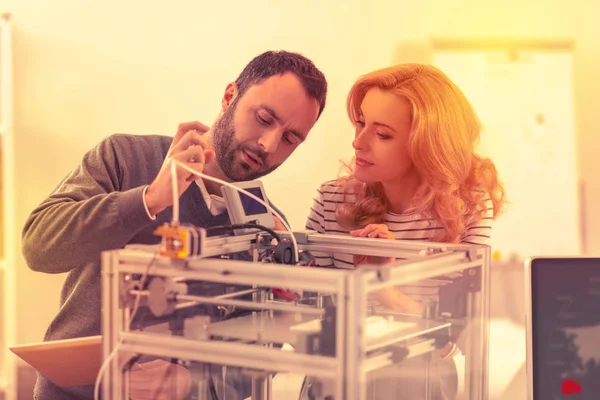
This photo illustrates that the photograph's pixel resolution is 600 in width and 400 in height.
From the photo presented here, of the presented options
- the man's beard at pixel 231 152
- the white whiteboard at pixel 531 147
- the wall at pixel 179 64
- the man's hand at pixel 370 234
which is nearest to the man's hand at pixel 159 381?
the man's hand at pixel 370 234

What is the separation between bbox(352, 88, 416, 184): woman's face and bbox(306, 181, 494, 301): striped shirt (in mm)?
99

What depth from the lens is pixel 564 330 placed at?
3.66 ft

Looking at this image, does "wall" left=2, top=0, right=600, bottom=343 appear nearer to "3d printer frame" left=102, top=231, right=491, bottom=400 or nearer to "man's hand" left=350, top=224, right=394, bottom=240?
"man's hand" left=350, top=224, right=394, bottom=240

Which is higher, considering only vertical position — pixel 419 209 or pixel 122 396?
pixel 419 209

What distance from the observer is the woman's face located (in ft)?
5.03

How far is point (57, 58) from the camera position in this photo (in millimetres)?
3547

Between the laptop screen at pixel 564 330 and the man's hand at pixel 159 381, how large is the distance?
50cm

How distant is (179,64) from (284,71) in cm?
Answer: 185

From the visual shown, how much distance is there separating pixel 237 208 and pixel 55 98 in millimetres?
2490

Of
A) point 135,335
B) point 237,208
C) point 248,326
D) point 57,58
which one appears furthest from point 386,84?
point 57,58

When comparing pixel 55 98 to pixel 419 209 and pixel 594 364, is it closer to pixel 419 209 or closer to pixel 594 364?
pixel 419 209

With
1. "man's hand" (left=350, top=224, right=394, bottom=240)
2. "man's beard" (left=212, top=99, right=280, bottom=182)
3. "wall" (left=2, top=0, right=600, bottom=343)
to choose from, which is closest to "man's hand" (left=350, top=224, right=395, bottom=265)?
"man's hand" (left=350, top=224, right=394, bottom=240)

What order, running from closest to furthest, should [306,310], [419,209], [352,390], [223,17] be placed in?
1. [352,390]
2. [306,310]
3. [419,209]
4. [223,17]

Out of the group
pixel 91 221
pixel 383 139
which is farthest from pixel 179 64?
pixel 91 221
